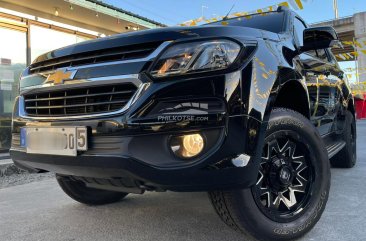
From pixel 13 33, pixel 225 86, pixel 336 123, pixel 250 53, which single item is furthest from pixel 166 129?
pixel 13 33

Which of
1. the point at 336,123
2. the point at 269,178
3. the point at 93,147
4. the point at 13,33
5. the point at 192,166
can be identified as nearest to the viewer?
the point at 192,166

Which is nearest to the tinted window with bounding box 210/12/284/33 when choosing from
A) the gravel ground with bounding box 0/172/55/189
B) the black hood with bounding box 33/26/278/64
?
the black hood with bounding box 33/26/278/64

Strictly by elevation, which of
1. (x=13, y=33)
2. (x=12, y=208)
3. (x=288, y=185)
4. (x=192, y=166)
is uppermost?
(x=13, y=33)

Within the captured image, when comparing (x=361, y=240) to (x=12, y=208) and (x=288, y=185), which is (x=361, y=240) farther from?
(x=12, y=208)

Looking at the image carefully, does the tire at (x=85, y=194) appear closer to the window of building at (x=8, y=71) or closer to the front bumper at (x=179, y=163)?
the front bumper at (x=179, y=163)

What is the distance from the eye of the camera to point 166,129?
192 cm

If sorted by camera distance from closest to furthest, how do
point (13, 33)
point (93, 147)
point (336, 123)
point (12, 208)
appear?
point (93, 147)
point (12, 208)
point (336, 123)
point (13, 33)

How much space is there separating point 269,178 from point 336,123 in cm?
209

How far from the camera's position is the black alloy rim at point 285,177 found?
89.9 inches

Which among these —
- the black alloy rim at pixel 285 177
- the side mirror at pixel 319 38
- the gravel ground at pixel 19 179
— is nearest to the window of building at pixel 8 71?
the gravel ground at pixel 19 179

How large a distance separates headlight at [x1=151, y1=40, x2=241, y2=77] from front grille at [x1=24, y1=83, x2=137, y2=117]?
197 millimetres

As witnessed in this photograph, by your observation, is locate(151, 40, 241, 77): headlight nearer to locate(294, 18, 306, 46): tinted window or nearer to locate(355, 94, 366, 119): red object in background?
locate(294, 18, 306, 46): tinted window

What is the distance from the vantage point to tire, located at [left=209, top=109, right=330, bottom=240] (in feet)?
6.86

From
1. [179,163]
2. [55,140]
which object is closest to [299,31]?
[179,163]
